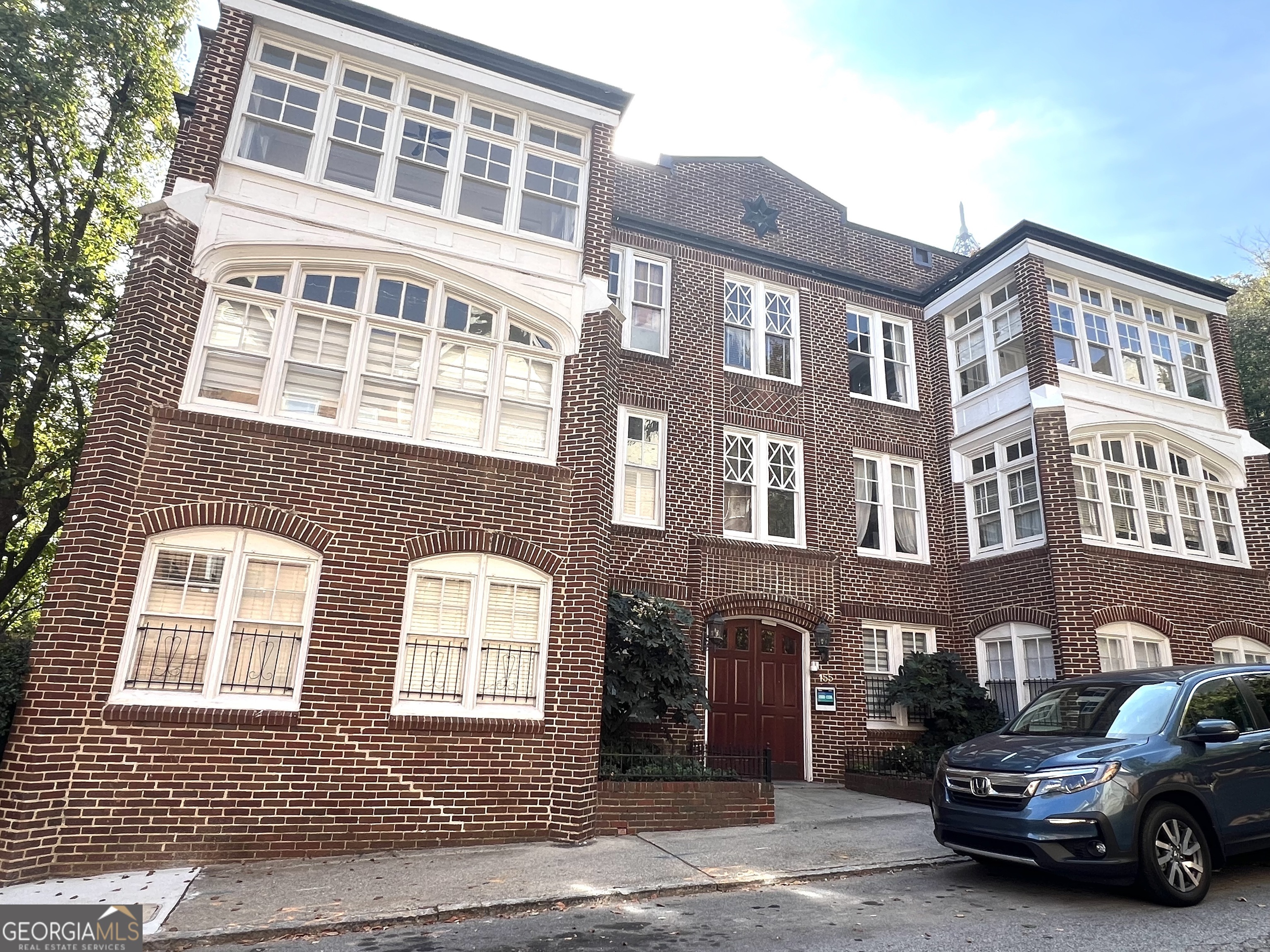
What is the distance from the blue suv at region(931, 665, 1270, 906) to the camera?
17.9ft

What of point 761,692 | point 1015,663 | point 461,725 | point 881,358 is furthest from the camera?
point 881,358

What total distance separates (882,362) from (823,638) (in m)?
6.38

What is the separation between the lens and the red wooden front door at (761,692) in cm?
1211

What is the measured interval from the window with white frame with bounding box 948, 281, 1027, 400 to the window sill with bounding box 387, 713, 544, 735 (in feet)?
37.5

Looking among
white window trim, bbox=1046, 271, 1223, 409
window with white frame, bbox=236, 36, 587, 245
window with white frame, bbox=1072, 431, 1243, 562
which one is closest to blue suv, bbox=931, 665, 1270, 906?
window with white frame, bbox=1072, 431, 1243, 562

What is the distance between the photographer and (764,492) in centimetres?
1332

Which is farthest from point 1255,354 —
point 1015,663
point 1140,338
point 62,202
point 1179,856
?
point 62,202

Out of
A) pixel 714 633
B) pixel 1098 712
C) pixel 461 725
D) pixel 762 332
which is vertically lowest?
pixel 461 725

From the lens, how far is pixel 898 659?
1363 centimetres

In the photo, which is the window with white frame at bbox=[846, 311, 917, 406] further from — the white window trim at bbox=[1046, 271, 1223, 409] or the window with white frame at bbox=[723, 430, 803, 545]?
the white window trim at bbox=[1046, 271, 1223, 409]

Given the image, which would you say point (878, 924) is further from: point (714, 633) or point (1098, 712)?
point (714, 633)

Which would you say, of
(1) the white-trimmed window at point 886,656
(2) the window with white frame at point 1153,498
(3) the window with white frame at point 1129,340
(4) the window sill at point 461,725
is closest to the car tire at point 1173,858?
(4) the window sill at point 461,725

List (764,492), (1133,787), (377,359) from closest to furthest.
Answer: (1133,787) → (377,359) → (764,492)

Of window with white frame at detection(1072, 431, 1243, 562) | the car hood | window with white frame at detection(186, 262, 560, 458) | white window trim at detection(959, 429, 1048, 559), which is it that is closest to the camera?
the car hood
